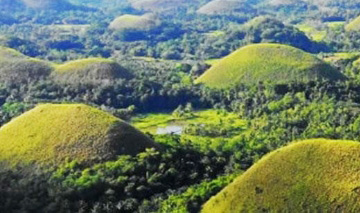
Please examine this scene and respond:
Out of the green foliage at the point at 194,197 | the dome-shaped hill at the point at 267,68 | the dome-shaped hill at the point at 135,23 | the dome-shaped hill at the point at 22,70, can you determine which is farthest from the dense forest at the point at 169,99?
the dome-shaped hill at the point at 135,23

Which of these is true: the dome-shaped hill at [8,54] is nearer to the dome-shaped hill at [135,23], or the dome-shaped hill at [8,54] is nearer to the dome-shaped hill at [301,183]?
the dome-shaped hill at [135,23]

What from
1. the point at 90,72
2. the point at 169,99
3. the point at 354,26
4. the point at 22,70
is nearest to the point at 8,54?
the point at 22,70

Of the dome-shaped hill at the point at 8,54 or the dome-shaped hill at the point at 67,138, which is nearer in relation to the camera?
the dome-shaped hill at the point at 67,138

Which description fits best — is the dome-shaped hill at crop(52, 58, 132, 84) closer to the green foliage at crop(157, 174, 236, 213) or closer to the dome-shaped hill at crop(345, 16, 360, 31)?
the green foliage at crop(157, 174, 236, 213)

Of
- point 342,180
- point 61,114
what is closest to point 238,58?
point 61,114

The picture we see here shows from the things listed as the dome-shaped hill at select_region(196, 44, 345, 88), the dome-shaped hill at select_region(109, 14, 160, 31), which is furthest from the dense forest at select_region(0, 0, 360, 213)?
the dome-shaped hill at select_region(109, 14, 160, 31)

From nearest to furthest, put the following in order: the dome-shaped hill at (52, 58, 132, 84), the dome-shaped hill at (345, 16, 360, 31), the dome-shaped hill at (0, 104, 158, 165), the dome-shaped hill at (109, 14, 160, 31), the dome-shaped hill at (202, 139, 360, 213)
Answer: the dome-shaped hill at (202, 139, 360, 213) < the dome-shaped hill at (0, 104, 158, 165) < the dome-shaped hill at (52, 58, 132, 84) < the dome-shaped hill at (345, 16, 360, 31) < the dome-shaped hill at (109, 14, 160, 31)
